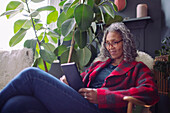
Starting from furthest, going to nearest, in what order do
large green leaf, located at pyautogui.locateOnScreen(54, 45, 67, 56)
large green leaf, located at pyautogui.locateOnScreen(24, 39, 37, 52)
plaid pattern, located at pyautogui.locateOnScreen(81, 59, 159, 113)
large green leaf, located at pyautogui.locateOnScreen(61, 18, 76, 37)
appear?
large green leaf, located at pyautogui.locateOnScreen(54, 45, 67, 56)
large green leaf, located at pyautogui.locateOnScreen(24, 39, 37, 52)
large green leaf, located at pyautogui.locateOnScreen(61, 18, 76, 37)
plaid pattern, located at pyautogui.locateOnScreen(81, 59, 159, 113)

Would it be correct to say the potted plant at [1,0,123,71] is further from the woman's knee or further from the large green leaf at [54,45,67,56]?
the woman's knee

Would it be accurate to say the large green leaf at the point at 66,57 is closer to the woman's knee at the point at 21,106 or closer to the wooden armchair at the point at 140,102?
the wooden armchair at the point at 140,102

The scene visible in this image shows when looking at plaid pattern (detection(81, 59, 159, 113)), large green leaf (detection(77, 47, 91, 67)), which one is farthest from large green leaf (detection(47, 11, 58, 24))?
plaid pattern (detection(81, 59, 159, 113))

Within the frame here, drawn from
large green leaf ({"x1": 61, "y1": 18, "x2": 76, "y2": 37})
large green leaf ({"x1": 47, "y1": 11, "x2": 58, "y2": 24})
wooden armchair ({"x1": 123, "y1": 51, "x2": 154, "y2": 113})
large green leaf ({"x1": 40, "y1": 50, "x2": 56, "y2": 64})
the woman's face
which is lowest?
wooden armchair ({"x1": 123, "y1": 51, "x2": 154, "y2": 113})

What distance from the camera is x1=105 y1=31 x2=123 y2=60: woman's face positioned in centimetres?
144

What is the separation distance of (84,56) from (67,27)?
381 millimetres

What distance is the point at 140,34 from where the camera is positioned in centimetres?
225

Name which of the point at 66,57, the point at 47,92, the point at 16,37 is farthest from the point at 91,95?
the point at 16,37

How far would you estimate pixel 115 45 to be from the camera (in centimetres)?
Result: 144

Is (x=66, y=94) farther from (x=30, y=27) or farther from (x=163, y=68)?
(x=30, y=27)

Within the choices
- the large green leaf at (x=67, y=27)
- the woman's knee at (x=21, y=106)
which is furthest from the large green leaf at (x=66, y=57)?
the woman's knee at (x=21, y=106)

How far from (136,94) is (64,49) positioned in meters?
1.16

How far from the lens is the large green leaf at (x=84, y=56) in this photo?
5.96 feet

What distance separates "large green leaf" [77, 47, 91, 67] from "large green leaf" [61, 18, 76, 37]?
321mm
